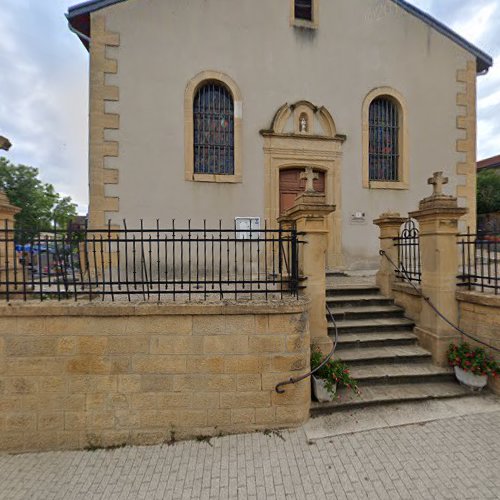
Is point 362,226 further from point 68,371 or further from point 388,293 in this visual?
point 68,371

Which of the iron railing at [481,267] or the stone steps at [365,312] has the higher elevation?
the iron railing at [481,267]

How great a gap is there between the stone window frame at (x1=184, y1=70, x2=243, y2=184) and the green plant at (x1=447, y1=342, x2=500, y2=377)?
5568mm

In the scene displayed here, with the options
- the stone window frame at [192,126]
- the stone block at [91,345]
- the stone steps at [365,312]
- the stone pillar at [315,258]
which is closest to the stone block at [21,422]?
the stone block at [91,345]

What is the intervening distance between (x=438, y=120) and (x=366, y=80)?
241 cm

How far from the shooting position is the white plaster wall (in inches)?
272

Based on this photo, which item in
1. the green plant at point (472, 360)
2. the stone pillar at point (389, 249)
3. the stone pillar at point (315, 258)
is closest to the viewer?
the green plant at point (472, 360)

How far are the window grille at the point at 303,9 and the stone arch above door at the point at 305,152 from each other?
8.06 ft

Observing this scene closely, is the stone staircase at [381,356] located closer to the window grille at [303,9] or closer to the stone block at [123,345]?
the stone block at [123,345]

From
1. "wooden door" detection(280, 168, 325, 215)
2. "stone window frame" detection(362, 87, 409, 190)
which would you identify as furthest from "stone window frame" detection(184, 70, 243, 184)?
"stone window frame" detection(362, 87, 409, 190)

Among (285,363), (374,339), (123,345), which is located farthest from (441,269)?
(123,345)

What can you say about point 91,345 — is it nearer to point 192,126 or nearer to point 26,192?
point 192,126

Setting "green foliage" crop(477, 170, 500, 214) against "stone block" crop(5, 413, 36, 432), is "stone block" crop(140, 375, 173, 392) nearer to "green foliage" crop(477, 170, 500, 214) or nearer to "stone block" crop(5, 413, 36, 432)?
"stone block" crop(5, 413, 36, 432)

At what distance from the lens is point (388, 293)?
525 centimetres

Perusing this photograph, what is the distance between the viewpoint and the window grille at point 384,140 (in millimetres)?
8195
